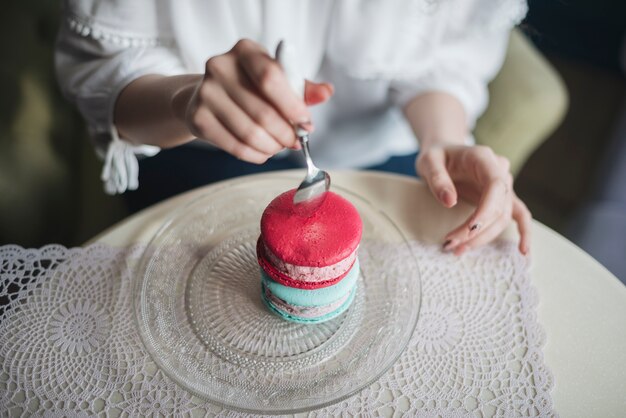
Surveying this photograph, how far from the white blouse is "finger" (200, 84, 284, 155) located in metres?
0.26

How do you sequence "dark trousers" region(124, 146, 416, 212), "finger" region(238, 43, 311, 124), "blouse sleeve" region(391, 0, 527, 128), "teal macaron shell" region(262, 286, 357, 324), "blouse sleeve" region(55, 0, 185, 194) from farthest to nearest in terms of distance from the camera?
1. "dark trousers" region(124, 146, 416, 212)
2. "blouse sleeve" region(391, 0, 527, 128)
3. "blouse sleeve" region(55, 0, 185, 194)
4. "teal macaron shell" region(262, 286, 357, 324)
5. "finger" region(238, 43, 311, 124)

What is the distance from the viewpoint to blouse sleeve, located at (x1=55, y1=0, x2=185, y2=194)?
2.50 feet

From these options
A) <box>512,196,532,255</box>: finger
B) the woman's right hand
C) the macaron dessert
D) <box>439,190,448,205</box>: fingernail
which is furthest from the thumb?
<box>512,196,532,255</box>: finger

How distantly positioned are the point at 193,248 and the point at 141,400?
0.70 ft

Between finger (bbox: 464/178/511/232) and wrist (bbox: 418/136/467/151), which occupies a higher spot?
finger (bbox: 464/178/511/232)

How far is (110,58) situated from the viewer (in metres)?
0.80

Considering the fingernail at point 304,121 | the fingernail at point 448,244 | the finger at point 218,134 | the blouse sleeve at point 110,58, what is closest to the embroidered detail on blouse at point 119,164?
the blouse sleeve at point 110,58

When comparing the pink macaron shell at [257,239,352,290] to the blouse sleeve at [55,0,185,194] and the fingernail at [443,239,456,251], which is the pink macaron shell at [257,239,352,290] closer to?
the fingernail at [443,239,456,251]

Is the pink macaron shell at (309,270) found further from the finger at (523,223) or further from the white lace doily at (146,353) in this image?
the finger at (523,223)

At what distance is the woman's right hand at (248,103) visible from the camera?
0.54 m

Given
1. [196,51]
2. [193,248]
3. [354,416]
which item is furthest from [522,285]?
[196,51]

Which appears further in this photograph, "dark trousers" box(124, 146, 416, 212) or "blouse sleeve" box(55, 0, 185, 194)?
"dark trousers" box(124, 146, 416, 212)

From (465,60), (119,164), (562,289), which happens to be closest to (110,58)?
(119,164)

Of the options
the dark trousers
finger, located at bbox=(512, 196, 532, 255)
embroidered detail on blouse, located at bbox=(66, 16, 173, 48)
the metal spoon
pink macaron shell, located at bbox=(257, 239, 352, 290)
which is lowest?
the dark trousers
